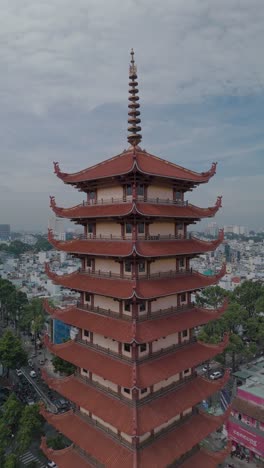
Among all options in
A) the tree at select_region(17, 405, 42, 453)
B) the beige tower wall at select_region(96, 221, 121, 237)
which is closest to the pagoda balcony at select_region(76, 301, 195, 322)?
the beige tower wall at select_region(96, 221, 121, 237)

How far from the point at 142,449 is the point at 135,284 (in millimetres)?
8896

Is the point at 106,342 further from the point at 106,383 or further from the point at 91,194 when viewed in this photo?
the point at 91,194

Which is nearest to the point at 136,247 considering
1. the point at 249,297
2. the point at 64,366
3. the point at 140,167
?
→ the point at 140,167

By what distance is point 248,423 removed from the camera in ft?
127

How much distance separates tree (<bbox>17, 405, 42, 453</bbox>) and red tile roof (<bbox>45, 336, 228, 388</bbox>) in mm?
16718

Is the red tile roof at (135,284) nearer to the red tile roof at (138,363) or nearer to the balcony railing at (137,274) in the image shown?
the balcony railing at (137,274)

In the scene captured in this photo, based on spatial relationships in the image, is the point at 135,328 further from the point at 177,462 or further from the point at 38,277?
the point at 38,277

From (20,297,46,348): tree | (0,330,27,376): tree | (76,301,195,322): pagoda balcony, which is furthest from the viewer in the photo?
(20,297,46,348): tree

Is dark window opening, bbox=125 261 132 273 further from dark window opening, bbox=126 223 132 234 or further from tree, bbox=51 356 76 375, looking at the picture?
tree, bbox=51 356 76 375

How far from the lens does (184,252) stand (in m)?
19.8

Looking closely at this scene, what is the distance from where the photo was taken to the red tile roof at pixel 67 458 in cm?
1980

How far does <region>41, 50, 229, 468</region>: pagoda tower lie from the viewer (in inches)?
680

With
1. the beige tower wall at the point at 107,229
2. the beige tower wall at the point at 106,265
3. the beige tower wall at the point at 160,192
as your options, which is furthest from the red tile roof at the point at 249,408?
the beige tower wall at the point at 107,229

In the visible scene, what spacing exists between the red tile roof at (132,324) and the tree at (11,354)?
106ft
